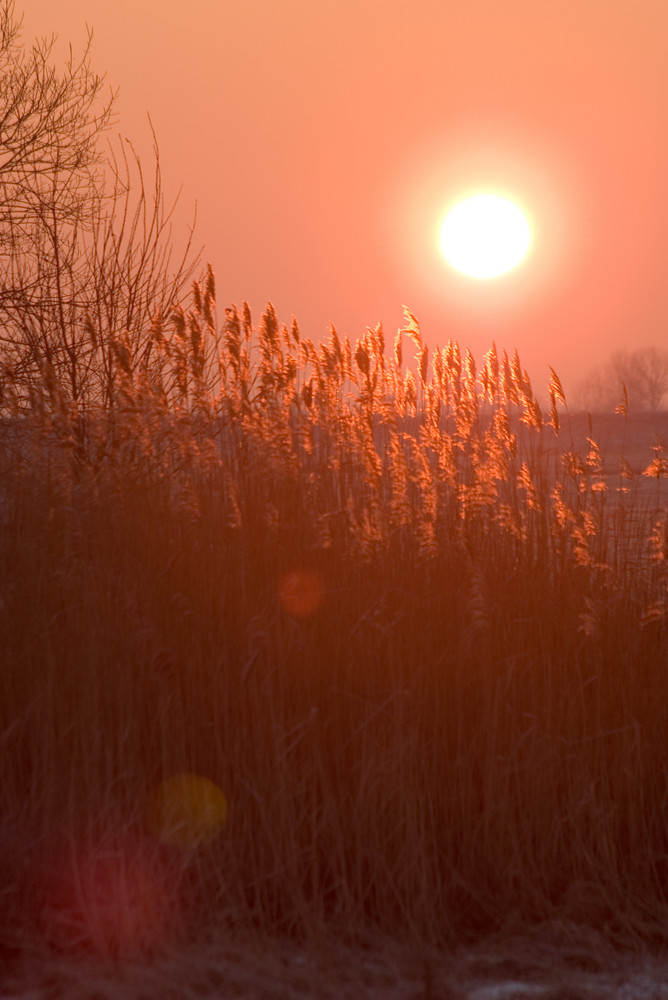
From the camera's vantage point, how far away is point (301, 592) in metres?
3.30

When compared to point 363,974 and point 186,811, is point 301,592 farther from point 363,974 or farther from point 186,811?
point 363,974

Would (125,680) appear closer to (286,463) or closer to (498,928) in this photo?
(286,463)

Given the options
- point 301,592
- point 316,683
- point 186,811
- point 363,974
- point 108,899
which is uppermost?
point 301,592

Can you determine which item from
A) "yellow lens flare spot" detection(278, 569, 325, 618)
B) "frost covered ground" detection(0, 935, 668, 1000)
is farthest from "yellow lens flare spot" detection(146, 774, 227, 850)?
"yellow lens flare spot" detection(278, 569, 325, 618)

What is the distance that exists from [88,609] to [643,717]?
64.3 inches

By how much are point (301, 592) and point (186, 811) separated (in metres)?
0.69

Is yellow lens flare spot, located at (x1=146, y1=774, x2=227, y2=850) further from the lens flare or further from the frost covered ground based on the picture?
the frost covered ground

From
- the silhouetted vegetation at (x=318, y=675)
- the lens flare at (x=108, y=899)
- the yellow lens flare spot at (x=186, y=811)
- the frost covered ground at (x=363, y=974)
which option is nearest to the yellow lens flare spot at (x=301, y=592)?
the silhouetted vegetation at (x=318, y=675)

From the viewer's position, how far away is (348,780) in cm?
312

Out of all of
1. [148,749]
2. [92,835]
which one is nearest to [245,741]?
[148,749]

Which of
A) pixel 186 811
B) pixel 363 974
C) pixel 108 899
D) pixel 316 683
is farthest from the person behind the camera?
pixel 316 683

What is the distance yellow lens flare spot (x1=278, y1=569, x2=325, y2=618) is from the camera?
325 centimetres

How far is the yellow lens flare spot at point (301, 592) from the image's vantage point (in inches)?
128

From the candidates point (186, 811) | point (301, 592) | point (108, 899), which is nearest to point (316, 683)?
point (301, 592)
